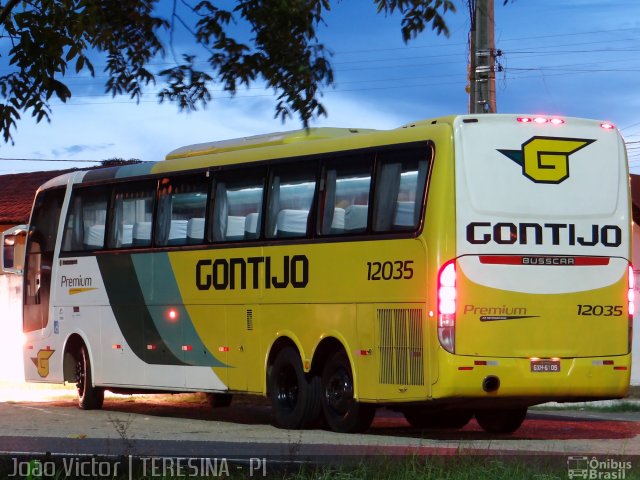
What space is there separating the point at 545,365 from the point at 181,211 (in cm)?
626

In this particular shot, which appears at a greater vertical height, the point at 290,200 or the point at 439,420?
the point at 290,200

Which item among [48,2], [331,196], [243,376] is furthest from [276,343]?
[48,2]

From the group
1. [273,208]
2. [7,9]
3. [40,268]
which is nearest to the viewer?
[7,9]

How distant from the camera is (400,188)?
55.1 ft

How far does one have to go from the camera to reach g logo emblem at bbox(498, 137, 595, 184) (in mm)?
16594

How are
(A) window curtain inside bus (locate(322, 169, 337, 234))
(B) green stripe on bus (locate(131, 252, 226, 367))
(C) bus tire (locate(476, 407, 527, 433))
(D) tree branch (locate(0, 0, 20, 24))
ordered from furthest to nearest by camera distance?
(B) green stripe on bus (locate(131, 252, 226, 367)) < (C) bus tire (locate(476, 407, 527, 433)) < (A) window curtain inside bus (locate(322, 169, 337, 234)) < (D) tree branch (locate(0, 0, 20, 24))

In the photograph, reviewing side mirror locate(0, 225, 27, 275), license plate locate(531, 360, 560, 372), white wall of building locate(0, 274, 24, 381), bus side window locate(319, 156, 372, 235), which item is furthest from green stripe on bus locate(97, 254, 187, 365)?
white wall of building locate(0, 274, 24, 381)

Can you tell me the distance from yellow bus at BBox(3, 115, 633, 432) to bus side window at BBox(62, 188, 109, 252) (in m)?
1.47

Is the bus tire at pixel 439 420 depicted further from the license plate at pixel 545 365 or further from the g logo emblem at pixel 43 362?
the g logo emblem at pixel 43 362

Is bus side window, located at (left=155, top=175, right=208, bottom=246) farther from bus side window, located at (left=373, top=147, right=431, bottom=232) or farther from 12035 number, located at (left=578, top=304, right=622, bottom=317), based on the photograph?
12035 number, located at (left=578, top=304, right=622, bottom=317)

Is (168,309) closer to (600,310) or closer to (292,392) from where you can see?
(292,392)

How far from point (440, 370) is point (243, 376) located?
407 cm

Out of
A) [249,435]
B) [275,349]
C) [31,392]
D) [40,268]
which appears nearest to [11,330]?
[31,392]

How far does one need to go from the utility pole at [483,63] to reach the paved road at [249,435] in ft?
16.1
